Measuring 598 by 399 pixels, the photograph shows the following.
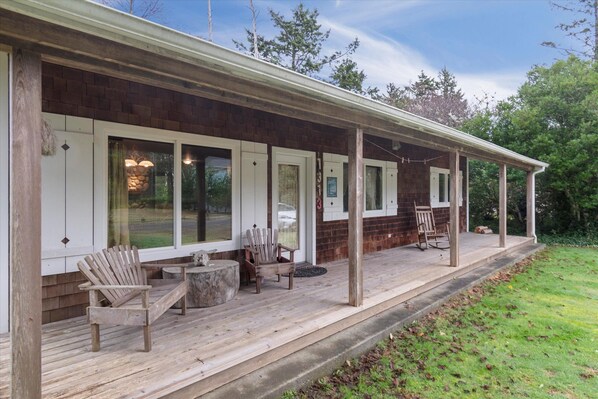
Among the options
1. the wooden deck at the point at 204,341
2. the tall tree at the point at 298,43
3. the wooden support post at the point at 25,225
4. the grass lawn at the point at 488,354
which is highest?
the tall tree at the point at 298,43

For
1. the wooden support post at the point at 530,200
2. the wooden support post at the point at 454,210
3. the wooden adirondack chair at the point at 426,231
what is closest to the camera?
the wooden support post at the point at 454,210

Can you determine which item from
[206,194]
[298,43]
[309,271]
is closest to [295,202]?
[309,271]

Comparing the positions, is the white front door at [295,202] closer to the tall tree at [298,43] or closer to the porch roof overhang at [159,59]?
the porch roof overhang at [159,59]

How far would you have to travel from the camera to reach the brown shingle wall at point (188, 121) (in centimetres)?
327

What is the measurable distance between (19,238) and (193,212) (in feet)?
8.73

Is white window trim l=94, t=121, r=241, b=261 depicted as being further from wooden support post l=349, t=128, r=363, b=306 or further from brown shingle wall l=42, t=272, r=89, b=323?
wooden support post l=349, t=128, r=363, b=306

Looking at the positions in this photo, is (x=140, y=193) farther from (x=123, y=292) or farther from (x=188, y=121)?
(x=123, y=292)

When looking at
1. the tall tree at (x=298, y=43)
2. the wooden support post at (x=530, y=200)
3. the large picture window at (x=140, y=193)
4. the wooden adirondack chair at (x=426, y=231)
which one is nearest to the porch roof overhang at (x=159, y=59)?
the large picture window at (x=140, y=193)

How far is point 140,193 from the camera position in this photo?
153 inches

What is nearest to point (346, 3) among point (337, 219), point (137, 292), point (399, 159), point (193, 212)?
point (399, 159)

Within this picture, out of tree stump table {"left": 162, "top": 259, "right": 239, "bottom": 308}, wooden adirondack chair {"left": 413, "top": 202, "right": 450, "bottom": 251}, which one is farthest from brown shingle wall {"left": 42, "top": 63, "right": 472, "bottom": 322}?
tree stump table {"left": 162, "top": 259, "right": 239, "bottom": 308}

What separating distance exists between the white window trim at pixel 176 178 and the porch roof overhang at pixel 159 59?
61.8 inches

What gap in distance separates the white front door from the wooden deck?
1.01m

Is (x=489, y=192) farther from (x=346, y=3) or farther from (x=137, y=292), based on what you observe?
(x=137, y=292)
